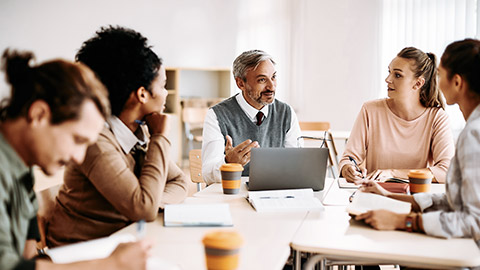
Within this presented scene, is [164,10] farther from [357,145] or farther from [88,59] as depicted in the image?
[88,59]

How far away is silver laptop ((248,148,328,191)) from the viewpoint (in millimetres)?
1788

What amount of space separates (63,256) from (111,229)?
363 millimetres

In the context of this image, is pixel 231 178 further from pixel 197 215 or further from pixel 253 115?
pixel 253 115

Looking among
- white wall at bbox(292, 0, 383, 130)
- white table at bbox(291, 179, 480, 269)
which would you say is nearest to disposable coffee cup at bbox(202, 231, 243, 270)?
white table at bbox(291, 179, 480, 269)

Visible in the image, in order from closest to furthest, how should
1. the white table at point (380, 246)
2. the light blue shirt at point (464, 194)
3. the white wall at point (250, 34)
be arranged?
the white table at point (380, 246) → the light blue shirt at point (464, 194) → the white wall at point (250, 34)

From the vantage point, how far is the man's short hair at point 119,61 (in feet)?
4.95

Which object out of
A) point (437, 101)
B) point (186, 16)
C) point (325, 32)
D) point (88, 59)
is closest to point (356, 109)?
point (325, 32)

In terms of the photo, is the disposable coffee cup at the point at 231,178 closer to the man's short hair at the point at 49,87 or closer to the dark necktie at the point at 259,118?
the dark necktie at the point at 259,118

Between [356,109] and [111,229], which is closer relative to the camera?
[111,229]

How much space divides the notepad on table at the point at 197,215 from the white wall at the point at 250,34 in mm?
5097

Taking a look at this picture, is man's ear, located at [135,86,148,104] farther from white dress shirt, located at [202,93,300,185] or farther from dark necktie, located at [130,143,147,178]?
white dress shirt, located at [202,93,300,185]

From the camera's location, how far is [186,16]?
7.31m

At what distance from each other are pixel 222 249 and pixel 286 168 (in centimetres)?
89

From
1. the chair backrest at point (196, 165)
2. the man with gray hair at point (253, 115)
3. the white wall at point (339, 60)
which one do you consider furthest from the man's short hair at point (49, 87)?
the white wall at point (339, 60)
